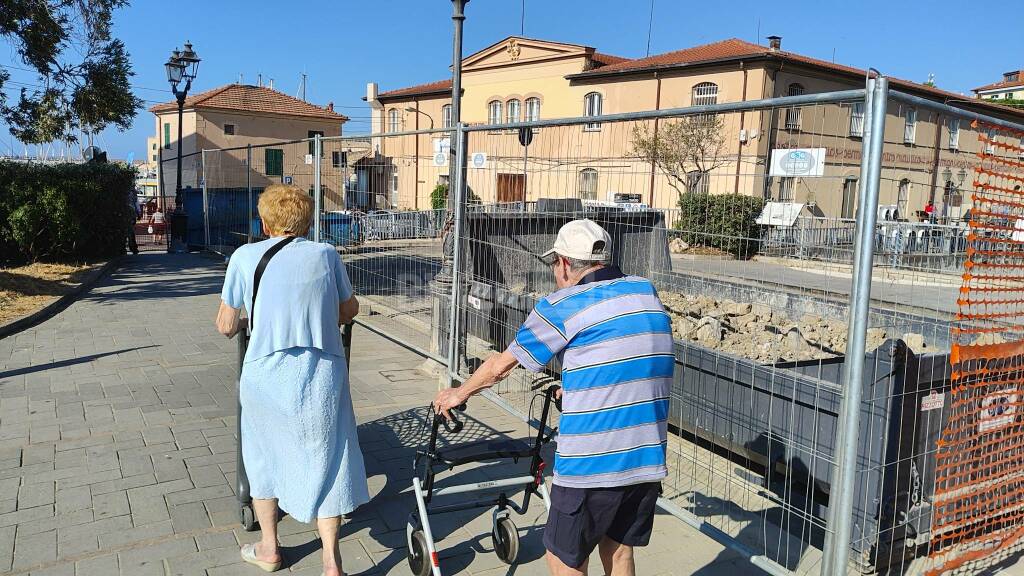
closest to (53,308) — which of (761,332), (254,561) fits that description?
(254,561)

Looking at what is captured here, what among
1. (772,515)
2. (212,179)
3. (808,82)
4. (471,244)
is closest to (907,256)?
(772,515)

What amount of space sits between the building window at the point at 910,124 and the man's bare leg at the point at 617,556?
189 centimetres

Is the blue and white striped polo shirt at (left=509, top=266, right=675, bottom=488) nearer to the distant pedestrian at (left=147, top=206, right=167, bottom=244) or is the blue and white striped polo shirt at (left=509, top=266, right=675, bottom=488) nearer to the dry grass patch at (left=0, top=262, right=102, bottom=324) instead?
the dry grass patch at (left=0, top=262, right=102, bottom=324)

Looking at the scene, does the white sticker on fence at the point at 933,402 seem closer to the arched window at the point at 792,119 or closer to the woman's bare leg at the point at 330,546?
the arched window at the point at 792,119

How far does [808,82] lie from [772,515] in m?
27.3

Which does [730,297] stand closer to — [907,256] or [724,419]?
[724,419]

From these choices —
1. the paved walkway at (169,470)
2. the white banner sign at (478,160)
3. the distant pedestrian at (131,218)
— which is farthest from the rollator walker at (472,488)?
the distant pedestrian at (131,218)

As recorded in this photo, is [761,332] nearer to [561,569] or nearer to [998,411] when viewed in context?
[998,411]

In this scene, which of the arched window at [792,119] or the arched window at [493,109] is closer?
the arched window at [792,119]

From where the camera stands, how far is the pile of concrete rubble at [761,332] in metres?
5.55

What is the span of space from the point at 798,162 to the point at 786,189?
1.14ft

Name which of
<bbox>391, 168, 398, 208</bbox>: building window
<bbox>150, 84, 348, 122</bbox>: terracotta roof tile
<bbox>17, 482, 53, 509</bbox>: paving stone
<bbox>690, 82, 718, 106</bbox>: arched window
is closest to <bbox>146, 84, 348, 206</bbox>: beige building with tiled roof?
<bbox>150, 84, 348, 122</bbox>: terracotta roof tile

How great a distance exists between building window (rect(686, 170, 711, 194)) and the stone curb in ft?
25.5

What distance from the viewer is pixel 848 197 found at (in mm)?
2982
